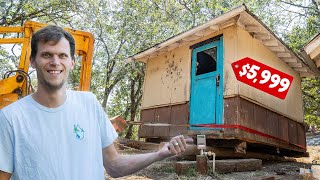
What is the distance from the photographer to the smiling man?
5.15 feet

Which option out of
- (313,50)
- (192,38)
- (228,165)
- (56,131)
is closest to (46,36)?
(56,131)

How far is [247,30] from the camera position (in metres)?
9.26

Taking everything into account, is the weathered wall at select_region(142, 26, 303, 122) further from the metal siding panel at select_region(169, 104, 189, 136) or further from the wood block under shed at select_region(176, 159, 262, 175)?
the wood block under shed at select_region(176, 159, 262, 175)

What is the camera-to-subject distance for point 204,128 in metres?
8.98

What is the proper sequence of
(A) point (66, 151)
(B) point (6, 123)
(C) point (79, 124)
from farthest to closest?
1. (C) point (79, 124)
2. (A) point (66, 151)
3. (B) point (6, 123)

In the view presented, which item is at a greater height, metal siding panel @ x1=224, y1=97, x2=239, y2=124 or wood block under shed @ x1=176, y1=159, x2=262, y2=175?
metal siding panel @ x1=224, y1=97, x2=239, y2=124

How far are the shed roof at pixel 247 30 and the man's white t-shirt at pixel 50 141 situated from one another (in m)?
7.17

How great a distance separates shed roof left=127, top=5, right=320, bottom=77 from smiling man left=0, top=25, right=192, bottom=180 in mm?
6986

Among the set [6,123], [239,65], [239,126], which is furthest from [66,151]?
[239,65]

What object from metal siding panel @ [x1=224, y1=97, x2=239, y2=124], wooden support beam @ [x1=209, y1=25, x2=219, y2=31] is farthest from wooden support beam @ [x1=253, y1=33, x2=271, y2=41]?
metal siding panel @ [x1=224, y1=97, x2=239, y2=124]

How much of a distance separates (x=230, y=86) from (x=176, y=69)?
113 inches

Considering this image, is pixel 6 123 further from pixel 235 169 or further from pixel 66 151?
pixel 235 169

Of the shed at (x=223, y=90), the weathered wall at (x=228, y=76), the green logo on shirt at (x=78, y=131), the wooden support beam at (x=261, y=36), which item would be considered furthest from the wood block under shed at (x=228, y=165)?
the green logo on shirt at (x=78, y=131)

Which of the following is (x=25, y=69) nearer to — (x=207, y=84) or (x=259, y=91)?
(x=207, y=84)
